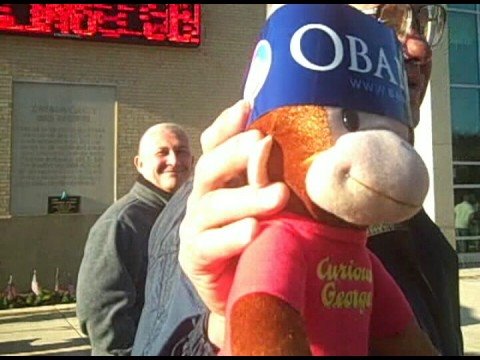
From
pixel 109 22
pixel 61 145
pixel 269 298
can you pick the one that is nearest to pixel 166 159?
pixel 269 298

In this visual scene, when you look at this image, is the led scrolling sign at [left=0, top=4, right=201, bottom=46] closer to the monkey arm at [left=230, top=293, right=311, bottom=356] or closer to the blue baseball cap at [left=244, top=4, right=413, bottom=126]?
the blue baseball cap at [left=244, top=4, right=413, bottom=126]

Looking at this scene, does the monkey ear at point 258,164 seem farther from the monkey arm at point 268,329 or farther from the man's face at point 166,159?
the man's face at point 166,159

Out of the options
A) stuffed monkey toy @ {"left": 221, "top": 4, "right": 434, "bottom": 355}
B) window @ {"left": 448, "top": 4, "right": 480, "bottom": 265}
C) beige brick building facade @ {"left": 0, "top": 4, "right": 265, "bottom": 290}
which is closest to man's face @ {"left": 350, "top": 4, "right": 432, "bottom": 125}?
Result: stuffed monkey toy @ {"left": 221, "top": 4, "right": 434, "bottom": 355}

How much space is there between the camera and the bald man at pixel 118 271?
104 inches

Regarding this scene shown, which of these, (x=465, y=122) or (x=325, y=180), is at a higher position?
(x=465, y=122)

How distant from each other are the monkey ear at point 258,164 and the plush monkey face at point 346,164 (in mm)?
36

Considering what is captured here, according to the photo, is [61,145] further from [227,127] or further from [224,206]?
[224,206]

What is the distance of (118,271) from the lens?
2.66m

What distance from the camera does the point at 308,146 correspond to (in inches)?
43.4

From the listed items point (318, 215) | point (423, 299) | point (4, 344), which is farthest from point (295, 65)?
point (4, 344)

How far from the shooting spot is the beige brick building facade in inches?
370

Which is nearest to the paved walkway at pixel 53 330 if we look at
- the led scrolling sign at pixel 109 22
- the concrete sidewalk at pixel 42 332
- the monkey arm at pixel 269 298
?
the concrete sidewalk at pixel 42 332

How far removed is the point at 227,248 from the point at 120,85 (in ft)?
30.4

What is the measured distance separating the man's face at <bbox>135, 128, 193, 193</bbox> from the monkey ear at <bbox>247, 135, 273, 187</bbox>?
192cm
